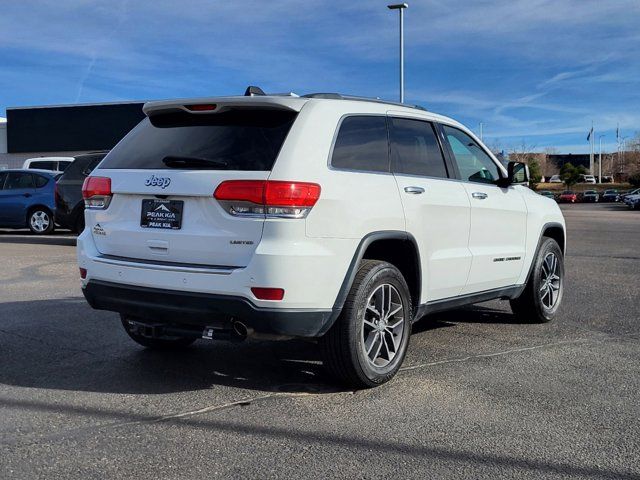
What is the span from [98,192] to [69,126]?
42.4m

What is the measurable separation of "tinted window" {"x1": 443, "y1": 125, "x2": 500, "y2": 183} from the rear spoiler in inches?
69.9

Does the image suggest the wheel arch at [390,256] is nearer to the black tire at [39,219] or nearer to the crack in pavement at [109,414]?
the crack in pavement at [109,414]

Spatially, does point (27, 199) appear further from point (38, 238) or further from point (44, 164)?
point (44, 164)

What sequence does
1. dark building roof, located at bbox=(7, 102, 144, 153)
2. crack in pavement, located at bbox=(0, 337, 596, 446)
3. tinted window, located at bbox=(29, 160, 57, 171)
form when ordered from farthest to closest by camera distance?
1. dark building roof, located at bbox=(7, 102, 144, 153)
2. tinted window, located at bbox=(29, 160, 57, 171)
3. crack in pavement, located at bbox=(0, 337, 596, 446)

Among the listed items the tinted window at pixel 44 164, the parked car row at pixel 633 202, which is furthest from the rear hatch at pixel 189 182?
the parked car row at pixel 633 202

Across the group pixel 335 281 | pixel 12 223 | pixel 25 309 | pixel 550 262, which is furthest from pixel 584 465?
pixel 12 223

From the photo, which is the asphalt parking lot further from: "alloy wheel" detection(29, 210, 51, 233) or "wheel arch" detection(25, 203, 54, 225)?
"alloy wheel" detection(29, 210, 51, 233)

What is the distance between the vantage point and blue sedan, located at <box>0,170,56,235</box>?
1653 centimetres

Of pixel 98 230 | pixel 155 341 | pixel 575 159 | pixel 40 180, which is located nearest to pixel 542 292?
→ pixel 155 341

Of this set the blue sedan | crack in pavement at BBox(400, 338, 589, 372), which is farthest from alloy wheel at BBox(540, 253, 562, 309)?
the blue sedan

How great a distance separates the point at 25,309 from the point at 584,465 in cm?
585

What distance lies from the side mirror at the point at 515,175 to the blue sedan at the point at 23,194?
13.1 meters

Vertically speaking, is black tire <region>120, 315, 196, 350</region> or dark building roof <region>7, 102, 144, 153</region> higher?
dark building roof <region>7, 102, 144, 153</region>

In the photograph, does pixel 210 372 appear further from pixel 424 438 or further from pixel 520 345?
pixel 520 345
